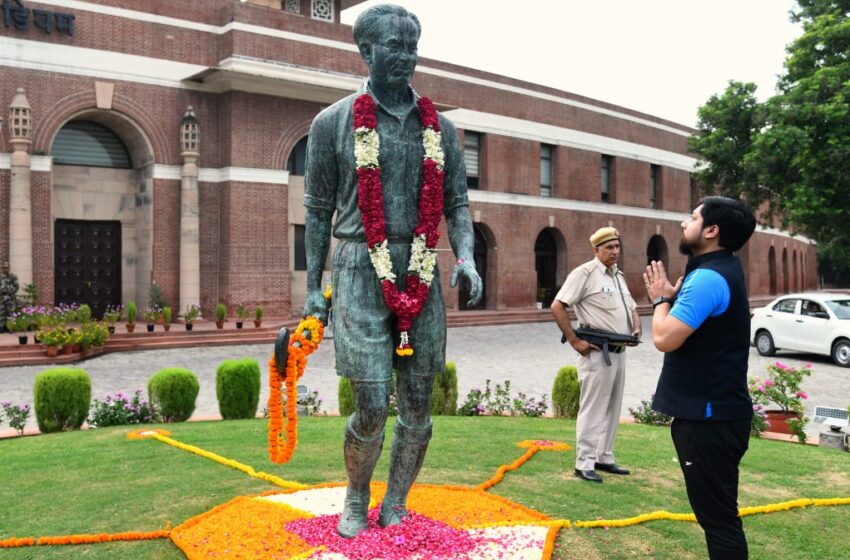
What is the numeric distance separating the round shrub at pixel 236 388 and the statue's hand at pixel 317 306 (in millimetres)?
5184

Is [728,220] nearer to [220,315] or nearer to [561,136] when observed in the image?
[220,315]

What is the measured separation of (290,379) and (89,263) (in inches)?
827

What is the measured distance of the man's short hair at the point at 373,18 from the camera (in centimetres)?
442

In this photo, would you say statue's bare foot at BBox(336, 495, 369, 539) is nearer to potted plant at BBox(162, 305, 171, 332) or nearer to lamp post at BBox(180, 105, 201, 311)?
potted plant at BBox(162, 305, 171, 332)

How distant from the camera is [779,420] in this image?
9250 millimetres

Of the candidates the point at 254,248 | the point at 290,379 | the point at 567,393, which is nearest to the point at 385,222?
the point at 290,379

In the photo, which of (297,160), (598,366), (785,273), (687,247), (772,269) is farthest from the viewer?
(785,273)

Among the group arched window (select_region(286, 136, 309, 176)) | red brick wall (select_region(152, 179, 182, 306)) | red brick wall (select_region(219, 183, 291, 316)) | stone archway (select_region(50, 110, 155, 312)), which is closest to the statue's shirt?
red brick wall (select_region(219, 183, 291, 316))

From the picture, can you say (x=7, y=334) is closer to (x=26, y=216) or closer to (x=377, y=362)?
(x=26, y=216)

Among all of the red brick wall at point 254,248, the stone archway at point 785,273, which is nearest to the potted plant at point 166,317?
the red brick wall at point 254,248

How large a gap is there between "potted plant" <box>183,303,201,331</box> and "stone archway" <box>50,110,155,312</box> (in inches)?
68.5

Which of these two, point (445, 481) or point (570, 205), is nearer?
point (445, 481)

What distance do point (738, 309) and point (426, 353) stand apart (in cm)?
173

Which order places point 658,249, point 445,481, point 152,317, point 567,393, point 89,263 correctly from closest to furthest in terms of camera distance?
point 445,481 → point 567,393 → point 152,317 → point 89,263 → point 658,249
